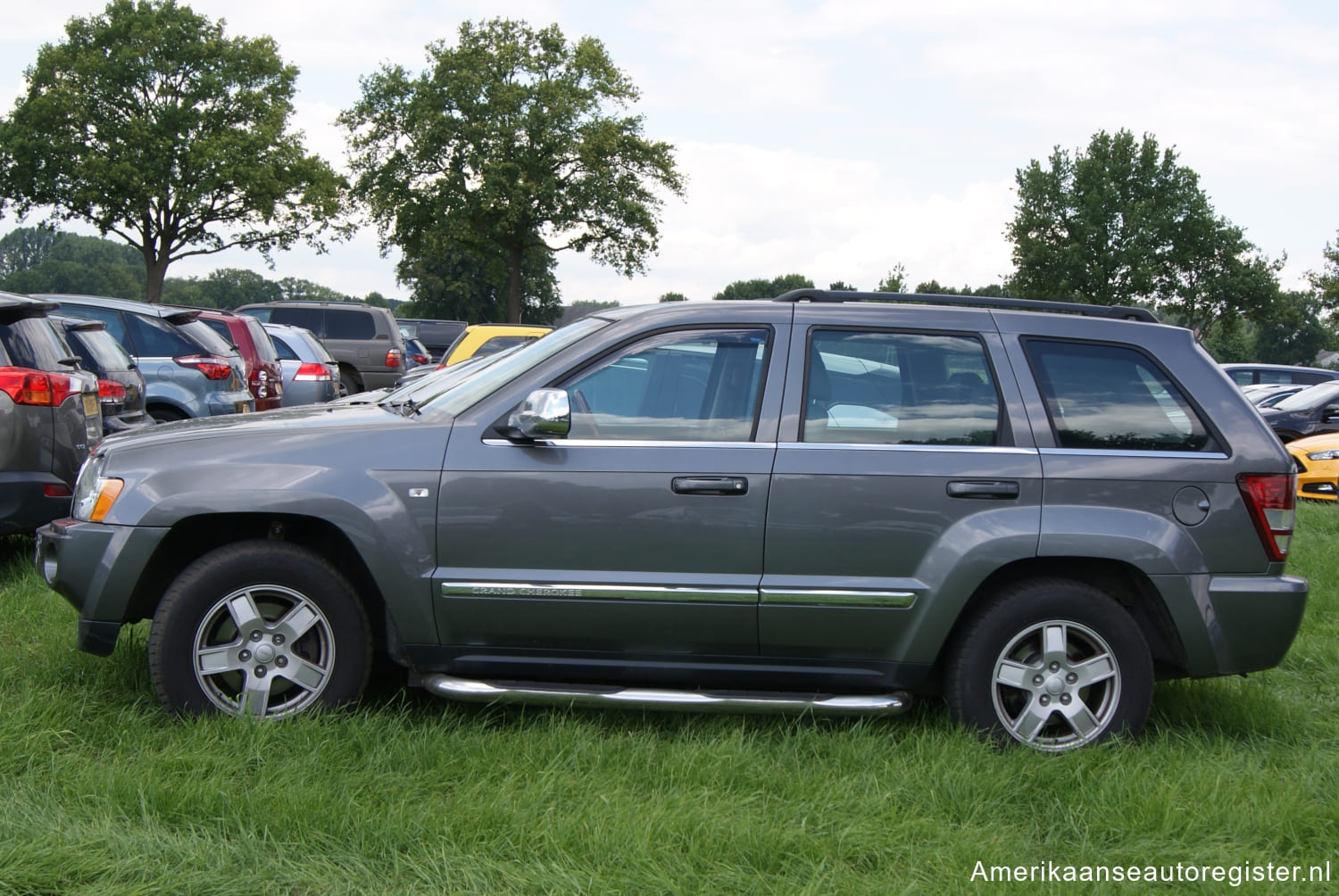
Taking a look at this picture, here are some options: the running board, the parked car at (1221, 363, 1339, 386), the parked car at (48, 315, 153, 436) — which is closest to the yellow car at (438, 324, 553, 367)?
the parked car at (48, 315, 153, 436)

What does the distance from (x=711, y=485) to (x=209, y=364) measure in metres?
7.99

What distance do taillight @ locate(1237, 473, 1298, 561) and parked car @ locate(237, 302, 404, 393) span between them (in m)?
18.9

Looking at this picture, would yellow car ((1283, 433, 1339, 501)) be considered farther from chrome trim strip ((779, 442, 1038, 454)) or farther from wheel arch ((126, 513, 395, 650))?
wheel arch ((126, 513, 395, 650))

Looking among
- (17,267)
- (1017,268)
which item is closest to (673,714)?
(1017,268)

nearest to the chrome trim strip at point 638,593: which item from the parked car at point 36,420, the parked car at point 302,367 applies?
the parked car at point 36,420

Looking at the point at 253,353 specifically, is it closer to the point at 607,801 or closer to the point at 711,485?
the point at 711,485

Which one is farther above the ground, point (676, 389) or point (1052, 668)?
point (676, 389)

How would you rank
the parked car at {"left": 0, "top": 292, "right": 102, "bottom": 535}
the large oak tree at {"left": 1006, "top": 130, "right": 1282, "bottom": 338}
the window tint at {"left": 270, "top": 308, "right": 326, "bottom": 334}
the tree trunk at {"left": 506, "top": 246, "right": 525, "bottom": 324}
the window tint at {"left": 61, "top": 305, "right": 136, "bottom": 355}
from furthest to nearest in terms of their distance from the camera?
the large oak tree at {"left": 1006, "top": 130, "right": 1282, "bottom": 338}
the tree trunk at {"left": 506, "top": 246, "right": 525, "bottom": 324}
the window tint at {"left": 270, "top": 308, "right": 326, "bottom": 334}
the window tint at {"left": 61, "top": 305, "right": 136, "bottom": 355}
the parked car at {"left": 0, "top": 292, "right": 102, "bottom": 535}

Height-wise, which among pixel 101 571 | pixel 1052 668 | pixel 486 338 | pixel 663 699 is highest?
pixel 486 338

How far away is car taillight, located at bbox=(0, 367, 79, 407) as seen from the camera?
20.5 ft

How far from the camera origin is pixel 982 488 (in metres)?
4.14

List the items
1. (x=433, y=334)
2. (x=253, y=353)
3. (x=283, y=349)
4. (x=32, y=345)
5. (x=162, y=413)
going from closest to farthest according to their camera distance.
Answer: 1. (x=32, y=345)
2. (x=162, y=413)
3. (x=253, y=353)
4. (x=283, y=349)
5. (x=433, y=334)

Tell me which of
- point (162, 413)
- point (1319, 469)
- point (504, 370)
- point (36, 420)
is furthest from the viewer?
point (1319, 469)

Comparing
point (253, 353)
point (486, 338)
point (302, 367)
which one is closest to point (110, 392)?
point (253, 353)
